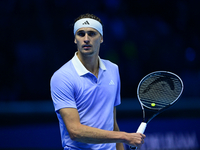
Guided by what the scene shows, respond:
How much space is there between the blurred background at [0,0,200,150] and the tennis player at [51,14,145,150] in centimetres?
357

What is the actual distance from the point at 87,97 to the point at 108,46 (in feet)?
15.1

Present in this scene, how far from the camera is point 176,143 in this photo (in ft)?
14.5

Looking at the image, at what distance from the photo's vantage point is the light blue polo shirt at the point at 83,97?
186 centimetres

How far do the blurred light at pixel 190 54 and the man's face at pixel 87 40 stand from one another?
4891 millimetres

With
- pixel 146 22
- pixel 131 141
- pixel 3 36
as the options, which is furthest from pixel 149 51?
pixel 131 141

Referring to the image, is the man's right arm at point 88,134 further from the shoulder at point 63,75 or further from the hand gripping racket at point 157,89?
the hand gripping racket at point 157,89

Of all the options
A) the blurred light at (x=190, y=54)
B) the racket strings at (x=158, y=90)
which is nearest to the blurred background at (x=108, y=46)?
the blurred light at (x=190, y=54)

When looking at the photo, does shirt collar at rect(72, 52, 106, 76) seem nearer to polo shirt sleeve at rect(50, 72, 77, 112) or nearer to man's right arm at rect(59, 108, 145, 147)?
polo shirt sleeve at rect(50, 72, 77, 112)

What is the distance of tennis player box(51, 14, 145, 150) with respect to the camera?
179 cm

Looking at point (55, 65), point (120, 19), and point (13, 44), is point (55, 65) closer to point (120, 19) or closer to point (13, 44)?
point (13, 44)

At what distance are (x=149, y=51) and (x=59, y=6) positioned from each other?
208 cm

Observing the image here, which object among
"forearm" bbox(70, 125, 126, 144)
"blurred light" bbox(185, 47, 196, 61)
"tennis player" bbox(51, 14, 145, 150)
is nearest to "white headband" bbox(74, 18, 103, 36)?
"tennis player" bbox(51, 14, 145, 150)

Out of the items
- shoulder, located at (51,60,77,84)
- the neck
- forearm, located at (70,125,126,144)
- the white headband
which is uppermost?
the white headband

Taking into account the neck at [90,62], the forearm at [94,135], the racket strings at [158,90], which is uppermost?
the neck at [90,62]
